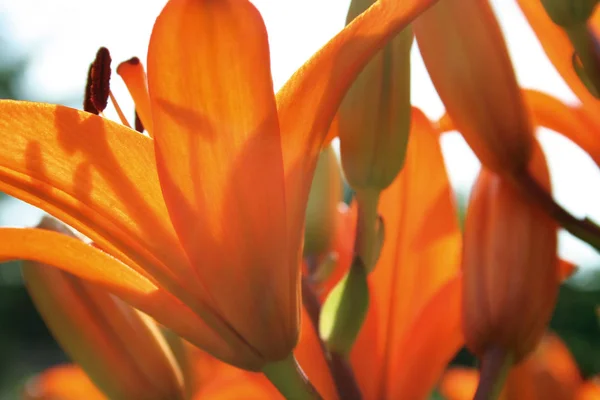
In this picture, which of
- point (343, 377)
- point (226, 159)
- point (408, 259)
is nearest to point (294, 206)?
point (226, 159)

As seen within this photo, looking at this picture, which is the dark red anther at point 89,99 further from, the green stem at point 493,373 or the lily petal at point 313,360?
the green stem at point 493,373

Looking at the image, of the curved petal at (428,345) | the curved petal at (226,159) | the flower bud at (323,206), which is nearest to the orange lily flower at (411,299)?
the curved petal at (428,345)

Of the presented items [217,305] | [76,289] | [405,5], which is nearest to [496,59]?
[405,5]

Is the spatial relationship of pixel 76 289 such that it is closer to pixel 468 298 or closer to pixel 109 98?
pixel 109 98

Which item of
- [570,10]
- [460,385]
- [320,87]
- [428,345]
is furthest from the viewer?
[460,385]

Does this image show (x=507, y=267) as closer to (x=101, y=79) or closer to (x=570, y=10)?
(x=570, y=10)

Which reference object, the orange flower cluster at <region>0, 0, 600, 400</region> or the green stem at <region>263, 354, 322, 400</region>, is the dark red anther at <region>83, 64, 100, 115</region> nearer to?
the orange flower cluster at <region>0, 0, 600, 400</region>
